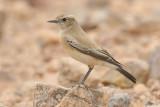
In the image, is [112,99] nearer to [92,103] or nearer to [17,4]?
[92,103]

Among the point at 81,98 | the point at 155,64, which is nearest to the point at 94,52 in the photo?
the point at 81,98

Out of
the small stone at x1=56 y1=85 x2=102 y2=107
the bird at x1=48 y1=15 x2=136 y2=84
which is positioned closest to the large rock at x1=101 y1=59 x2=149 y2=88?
the bird at x1=48 y1=15 x2=136 y2=84

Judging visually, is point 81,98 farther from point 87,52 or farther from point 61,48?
point 61,48

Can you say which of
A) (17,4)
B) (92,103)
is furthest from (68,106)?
(17,4)

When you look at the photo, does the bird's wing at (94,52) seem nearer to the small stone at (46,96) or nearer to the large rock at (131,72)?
the small stone at (46,96)

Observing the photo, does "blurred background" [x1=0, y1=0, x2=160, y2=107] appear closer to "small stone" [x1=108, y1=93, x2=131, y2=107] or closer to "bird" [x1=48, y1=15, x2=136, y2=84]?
"bird" [x1=48, y1=15, x2=136, y2=84]

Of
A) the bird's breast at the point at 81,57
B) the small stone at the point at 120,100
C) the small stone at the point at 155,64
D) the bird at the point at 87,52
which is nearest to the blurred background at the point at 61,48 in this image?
the small stone at the point at 155,64
